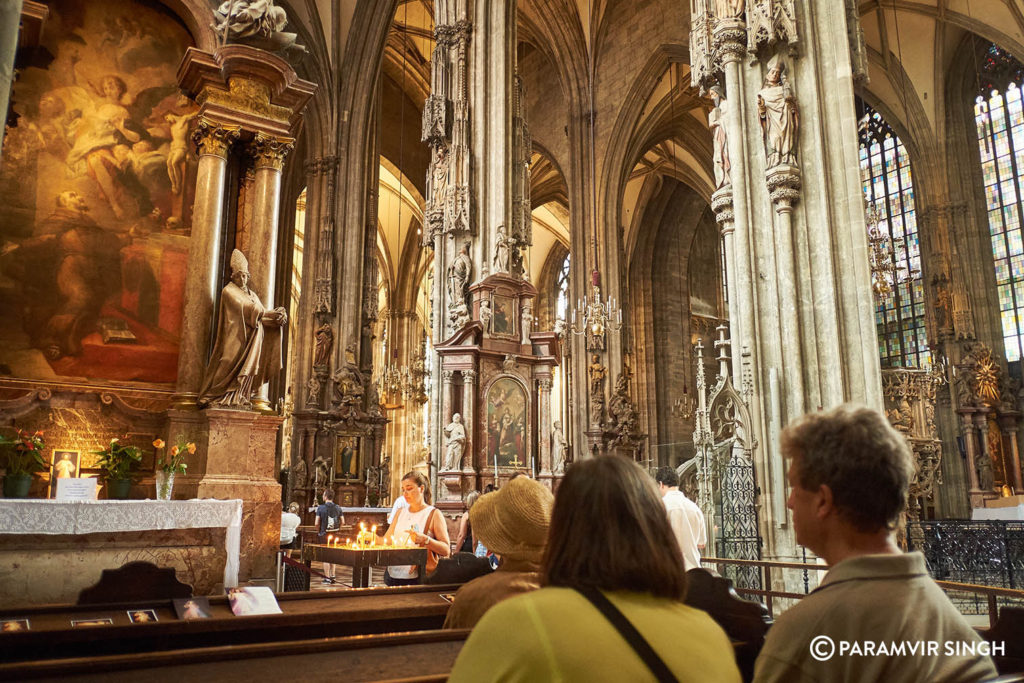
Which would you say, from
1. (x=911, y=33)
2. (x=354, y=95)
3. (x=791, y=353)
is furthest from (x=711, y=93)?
(x=911, y=33)

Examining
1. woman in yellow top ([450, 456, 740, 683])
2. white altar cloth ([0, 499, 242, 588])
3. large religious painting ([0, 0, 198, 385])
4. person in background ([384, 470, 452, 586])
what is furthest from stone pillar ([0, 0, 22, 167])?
large religious painting ([0, 0, 198, 385])

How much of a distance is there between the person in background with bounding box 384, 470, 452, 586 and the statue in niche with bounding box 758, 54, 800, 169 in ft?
17.9

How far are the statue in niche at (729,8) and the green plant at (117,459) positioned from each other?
7.96 m

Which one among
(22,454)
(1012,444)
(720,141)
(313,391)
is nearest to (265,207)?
(22,454)

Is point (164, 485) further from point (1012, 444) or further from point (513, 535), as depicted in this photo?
point (1012, 444)

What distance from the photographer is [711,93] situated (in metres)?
9.25

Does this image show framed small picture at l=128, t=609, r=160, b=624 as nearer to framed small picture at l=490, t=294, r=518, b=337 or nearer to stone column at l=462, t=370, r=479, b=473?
stone column at l=462, t=370, r=479, b=473

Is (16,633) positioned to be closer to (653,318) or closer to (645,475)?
(645,475)

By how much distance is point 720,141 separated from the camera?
354 inches

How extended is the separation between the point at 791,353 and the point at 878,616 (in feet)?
23.3

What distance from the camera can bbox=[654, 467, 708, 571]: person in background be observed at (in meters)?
5.03

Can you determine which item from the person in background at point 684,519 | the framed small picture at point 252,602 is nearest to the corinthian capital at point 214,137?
the person in background at point 684,519

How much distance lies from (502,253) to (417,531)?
7.67 m

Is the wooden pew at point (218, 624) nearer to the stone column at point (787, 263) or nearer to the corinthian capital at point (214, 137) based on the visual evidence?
the stone column at point (787, 263)
